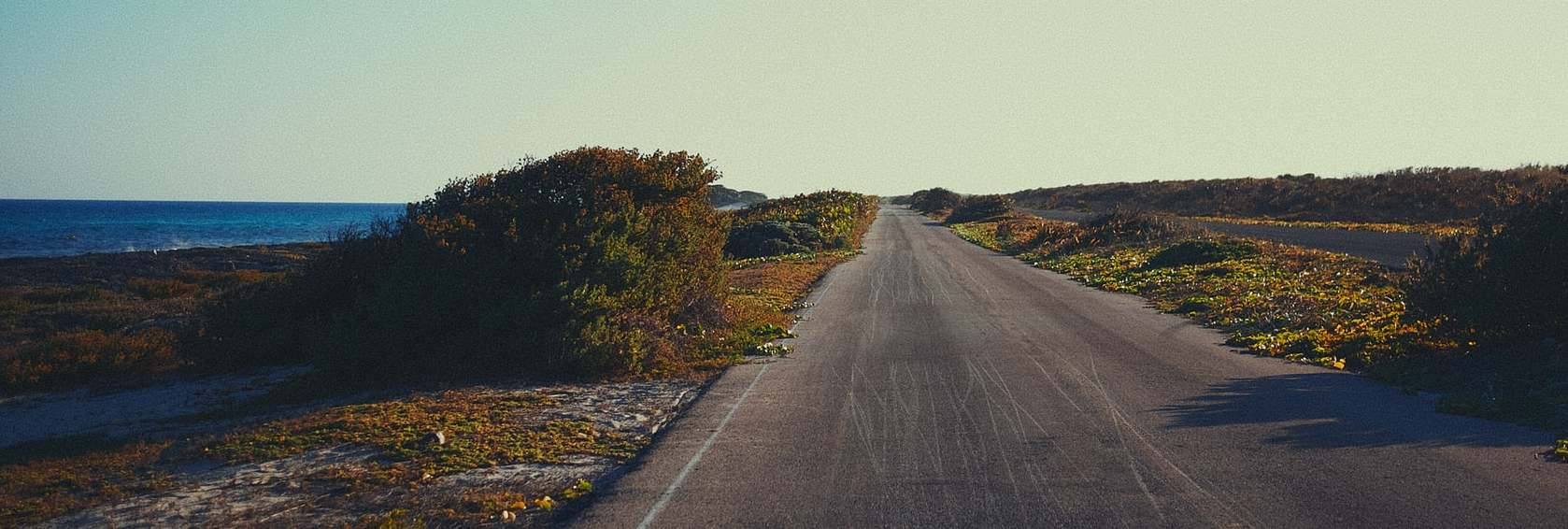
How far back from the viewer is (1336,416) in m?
8.31

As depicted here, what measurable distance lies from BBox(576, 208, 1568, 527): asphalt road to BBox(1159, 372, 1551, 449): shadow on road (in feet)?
0.10

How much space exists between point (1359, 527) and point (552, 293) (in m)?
8.72

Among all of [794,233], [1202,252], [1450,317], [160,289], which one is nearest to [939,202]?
[794,233]

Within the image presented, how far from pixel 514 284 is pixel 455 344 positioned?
1.07 m

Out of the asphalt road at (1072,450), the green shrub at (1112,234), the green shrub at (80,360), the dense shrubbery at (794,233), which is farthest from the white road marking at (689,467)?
the green shrub at (1112,234)

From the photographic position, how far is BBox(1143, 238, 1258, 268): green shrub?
24.0 meters

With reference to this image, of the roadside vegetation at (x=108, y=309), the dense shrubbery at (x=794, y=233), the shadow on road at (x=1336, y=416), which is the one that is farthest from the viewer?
the dense shrubbery at (x=794, y=233)

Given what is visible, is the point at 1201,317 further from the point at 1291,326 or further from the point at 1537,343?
the point at 1537,343

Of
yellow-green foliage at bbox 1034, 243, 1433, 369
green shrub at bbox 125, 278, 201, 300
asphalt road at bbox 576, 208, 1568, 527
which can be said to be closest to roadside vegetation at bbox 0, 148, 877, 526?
asphalt road at bbox 576, 208, 1568, 527

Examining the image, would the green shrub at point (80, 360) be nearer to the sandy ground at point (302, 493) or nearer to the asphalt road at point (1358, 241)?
the sandy ground at point (302, 493)

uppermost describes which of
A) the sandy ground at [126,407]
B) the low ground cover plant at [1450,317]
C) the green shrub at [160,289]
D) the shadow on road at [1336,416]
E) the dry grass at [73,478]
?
the low ground cover plant at [1450,317]

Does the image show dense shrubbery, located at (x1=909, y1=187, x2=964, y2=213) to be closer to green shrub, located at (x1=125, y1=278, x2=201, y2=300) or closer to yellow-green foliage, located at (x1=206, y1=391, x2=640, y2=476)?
green shrub, located at (x1=125, y1=278, x2=201, y2=300)

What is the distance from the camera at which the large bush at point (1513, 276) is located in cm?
977

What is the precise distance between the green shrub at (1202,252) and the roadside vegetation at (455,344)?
14.2 meters
